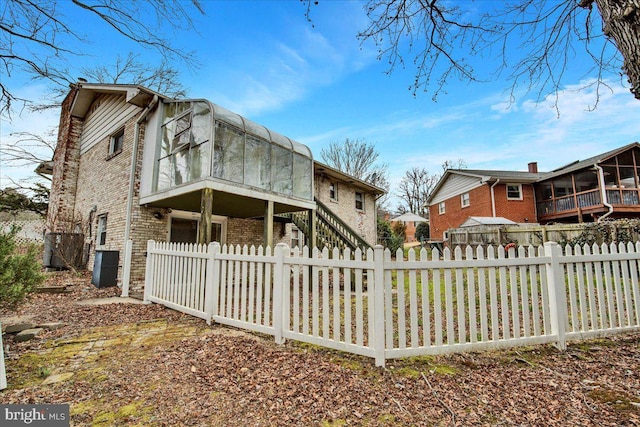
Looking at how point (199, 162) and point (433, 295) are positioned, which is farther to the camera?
point (199, 162)

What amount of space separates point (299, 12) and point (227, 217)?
25.3 ft

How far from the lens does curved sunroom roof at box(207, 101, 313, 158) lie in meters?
6.76

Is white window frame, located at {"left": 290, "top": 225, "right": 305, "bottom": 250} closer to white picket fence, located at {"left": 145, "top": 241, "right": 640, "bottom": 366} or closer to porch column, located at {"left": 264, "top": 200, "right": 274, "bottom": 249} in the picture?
porch column, located at {"left": 264, "top": 200, "right": 274, "bottom": 249}

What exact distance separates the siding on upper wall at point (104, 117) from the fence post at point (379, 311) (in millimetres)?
9291

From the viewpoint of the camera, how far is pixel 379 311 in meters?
3.06

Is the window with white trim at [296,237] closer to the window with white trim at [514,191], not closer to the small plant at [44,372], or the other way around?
the small plant at [44,372]

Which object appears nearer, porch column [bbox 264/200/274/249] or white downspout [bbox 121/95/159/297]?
white downspout [bbox 121/95/159/297]

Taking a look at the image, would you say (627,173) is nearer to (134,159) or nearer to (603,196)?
(603,196)

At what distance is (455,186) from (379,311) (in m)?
23.1

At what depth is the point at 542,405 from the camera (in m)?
2.38

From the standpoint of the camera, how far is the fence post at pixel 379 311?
3053 mm

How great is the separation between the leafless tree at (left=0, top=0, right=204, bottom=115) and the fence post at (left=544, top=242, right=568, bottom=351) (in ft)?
19.0

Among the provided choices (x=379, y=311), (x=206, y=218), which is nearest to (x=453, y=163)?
(x=206, y=218)

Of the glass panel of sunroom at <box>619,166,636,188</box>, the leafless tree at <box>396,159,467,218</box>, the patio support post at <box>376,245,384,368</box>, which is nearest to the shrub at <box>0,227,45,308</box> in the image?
the patio support post at <box>376,245,384,368</box>
